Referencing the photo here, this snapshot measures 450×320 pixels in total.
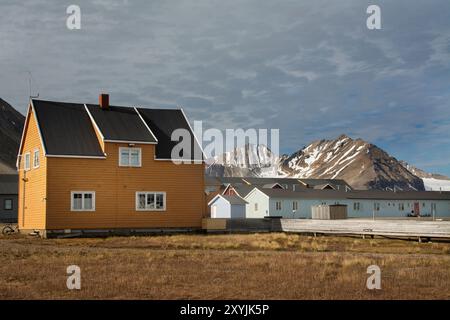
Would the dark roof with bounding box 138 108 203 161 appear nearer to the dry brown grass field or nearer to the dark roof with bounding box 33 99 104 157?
the dark roof with bounding box 33 99 104 157

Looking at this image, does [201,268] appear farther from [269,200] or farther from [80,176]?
[269,200]

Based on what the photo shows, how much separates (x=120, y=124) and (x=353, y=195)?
170 ft

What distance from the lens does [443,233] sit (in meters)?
34.1

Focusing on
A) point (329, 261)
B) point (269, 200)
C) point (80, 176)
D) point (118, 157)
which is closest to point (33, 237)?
point (80, 176)

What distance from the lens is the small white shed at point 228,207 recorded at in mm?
82688

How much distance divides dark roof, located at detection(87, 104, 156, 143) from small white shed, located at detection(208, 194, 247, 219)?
125 ft

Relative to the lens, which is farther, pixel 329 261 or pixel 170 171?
pixel 170 171

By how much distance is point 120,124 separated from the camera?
4434cm

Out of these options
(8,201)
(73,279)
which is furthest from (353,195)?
(73,279)

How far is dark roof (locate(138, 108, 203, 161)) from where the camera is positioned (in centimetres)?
4444

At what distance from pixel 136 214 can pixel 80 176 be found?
4894mm

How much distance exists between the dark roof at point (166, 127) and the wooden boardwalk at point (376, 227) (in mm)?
9340

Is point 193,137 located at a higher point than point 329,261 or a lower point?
higher

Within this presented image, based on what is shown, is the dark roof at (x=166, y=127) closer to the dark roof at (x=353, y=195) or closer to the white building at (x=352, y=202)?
the white building at (x=352, y=202)
